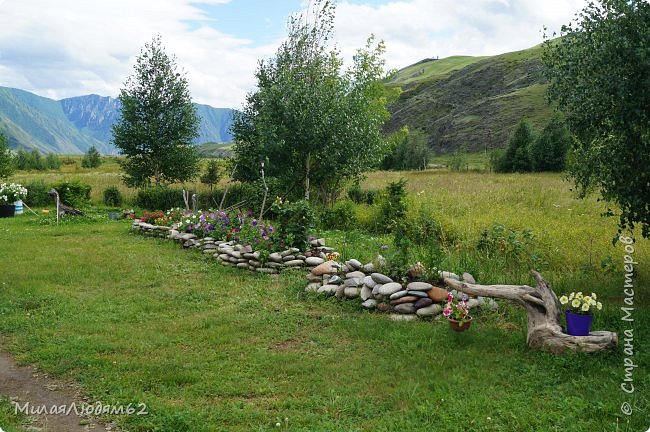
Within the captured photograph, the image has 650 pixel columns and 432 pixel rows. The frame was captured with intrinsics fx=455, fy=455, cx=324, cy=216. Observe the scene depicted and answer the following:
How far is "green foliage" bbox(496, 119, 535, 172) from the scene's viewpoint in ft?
133

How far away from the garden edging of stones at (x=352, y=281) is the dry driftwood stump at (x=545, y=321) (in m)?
0.69

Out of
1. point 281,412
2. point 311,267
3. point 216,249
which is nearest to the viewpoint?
point 281,412

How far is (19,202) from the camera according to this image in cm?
1895

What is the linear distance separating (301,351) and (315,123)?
1119 cm

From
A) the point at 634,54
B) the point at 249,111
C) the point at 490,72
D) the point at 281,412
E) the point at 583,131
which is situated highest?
the point at 490,72

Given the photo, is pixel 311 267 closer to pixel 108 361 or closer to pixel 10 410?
pixel 108 361

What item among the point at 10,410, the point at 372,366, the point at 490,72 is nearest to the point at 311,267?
the point at 372,366

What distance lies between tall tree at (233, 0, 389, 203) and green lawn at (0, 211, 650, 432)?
7979mm

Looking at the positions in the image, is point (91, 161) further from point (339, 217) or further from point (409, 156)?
point (339, 217)

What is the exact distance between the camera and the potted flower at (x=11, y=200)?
60.5 ft

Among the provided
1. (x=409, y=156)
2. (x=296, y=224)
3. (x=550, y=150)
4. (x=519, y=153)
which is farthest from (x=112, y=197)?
(x=409, y=156)

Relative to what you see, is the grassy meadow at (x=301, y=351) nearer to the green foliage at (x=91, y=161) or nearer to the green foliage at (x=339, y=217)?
the green foliage at (x=339, y=217)

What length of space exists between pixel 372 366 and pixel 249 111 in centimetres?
1685

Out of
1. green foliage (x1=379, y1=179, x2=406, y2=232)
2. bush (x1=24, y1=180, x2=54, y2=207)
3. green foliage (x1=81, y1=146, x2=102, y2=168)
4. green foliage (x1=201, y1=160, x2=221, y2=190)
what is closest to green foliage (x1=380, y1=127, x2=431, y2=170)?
green foliage (x1=201, y1=160, x2=221, y2=190)
